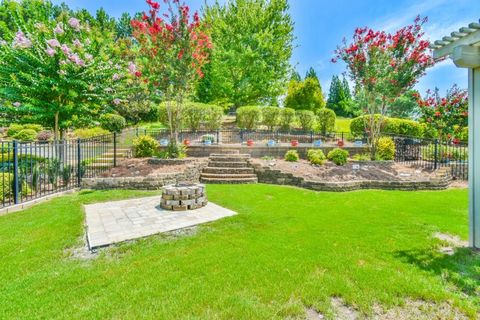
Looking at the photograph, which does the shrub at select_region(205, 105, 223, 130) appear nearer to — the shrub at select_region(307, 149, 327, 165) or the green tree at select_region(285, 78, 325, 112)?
the shrub at select_region(307, 149, 327, 165)

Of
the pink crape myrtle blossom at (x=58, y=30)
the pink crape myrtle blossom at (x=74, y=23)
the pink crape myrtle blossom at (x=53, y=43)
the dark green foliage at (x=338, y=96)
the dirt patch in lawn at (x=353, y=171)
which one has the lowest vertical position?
the dirt patch in lawn at (x=353, y=171)

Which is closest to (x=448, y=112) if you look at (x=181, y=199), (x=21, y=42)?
(x=181, y=199)

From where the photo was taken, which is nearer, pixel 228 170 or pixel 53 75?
pixel 53 75

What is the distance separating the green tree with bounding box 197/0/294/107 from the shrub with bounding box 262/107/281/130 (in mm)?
5153

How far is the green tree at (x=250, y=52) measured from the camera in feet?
69.2

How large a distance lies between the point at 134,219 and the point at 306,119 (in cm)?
1521

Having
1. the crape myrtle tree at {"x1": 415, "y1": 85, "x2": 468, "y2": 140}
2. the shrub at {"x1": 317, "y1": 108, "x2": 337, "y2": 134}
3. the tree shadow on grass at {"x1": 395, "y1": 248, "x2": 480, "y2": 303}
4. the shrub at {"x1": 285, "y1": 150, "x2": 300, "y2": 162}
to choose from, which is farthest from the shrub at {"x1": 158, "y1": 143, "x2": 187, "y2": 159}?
the crape myrtle tree at {"x1": 415, "y1": 85, "x2": 468, "y2": 140}

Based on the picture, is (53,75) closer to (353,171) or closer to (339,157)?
(339,157)

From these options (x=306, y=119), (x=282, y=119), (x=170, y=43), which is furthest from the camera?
(x=306, y=119)

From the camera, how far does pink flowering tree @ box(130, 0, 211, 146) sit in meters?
9.49

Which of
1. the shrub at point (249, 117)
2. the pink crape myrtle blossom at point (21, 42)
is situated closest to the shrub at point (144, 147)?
the pink crape myrtle blossom at point (21, 42)

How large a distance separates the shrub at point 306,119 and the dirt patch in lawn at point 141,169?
1062 cm

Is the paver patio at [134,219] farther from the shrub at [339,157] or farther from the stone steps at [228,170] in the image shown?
the shrub at [339,157]

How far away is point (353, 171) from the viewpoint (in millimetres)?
9742
